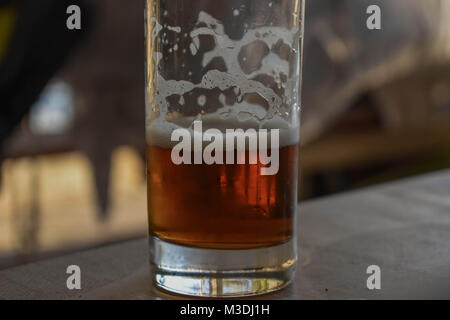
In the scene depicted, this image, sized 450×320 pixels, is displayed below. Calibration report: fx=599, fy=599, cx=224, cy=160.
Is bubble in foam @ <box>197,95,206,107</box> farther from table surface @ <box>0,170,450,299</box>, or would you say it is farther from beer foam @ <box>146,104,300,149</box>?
table surface @ <box>0,170,450,299</box>

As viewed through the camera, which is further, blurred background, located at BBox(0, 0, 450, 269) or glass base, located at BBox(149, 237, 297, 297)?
blurred background, located at BBox(0, 0, 450, 269)

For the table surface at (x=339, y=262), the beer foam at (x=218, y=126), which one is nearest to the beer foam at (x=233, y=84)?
the beer foam at (x=218, y=126)

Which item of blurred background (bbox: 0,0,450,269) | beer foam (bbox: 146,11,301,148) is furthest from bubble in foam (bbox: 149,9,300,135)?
blurred background (bbox: 0,0,450,269)

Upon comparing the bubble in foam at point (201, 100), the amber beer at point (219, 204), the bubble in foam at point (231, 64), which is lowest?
the amber beer at point (219, 204)

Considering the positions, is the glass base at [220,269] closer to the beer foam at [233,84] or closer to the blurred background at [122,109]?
the beer foam at [233,84]

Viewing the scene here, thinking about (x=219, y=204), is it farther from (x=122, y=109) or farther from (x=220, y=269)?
(x=122, y=109)

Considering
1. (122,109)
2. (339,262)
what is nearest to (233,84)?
(339,262)

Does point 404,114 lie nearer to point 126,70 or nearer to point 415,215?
point 126,70
